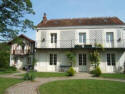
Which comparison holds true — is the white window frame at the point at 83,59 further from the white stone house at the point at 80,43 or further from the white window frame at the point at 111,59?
the white window frame at the point at 111,59

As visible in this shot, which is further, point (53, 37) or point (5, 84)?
point (53, 37)

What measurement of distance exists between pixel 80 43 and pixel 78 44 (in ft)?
1.15

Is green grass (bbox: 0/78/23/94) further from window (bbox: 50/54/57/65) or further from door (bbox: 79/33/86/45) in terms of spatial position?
Result: door (bbox: 79/33/86/45)

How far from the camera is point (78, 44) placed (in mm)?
17250

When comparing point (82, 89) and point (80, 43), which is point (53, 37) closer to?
point (80, 43)

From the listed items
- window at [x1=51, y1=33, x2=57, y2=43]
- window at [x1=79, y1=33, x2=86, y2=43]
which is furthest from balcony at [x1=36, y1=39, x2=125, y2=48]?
window at [x1=51, y1=33, x2=57, y2=43]

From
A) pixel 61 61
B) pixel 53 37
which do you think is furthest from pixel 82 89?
pixel 53 37

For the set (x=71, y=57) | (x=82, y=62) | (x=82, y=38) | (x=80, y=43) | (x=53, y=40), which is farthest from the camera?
(x=53, y=40)

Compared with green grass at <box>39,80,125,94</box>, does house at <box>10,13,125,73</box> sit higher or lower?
higher

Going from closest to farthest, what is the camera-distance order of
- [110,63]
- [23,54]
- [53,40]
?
[110,63] < [53,40] < [23,54]

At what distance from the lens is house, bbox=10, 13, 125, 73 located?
1647cm

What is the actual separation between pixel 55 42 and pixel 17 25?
6.18 meters

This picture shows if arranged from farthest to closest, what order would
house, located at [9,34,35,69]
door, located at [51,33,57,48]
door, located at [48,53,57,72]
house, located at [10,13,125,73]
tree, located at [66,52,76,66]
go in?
house, located at [9,34,35,69] → door, located at [51,33,57,48] → door, located at [48,53,57,72] → house, located at [10,13,125,73] → tree, located at [66,52,76,66]

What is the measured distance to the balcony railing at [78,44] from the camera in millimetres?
16562
